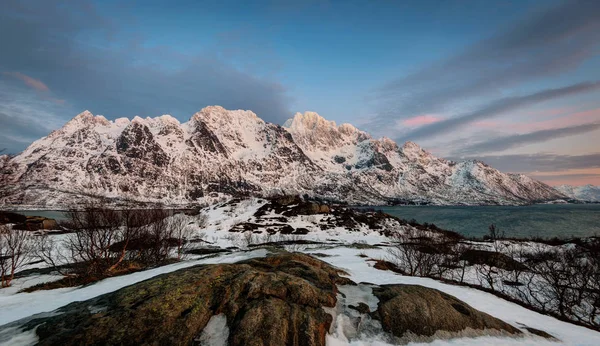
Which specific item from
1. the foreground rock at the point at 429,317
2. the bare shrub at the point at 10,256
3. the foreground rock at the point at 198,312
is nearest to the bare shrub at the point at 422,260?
the foreground rock at the point at 429,317

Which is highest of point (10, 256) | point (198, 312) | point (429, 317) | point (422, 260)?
point (198, 312)

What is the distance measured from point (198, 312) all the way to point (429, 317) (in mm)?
8352

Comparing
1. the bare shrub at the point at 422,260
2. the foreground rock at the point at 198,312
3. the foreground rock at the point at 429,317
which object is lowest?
the bare shrub at the point at 422,260

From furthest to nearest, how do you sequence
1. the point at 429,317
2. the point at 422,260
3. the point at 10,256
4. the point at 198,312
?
1. the point at 422,260
2. the point at 10,256
3. the point at 429,317
4. the point at 198,312

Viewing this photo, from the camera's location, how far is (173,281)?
9531 millimetres

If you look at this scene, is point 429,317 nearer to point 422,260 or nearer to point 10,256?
point 422,260

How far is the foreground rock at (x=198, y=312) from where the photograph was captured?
7176 millimetres

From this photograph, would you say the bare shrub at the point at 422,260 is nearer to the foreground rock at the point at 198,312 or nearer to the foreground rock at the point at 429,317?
the foreground rock at the point at 429,317

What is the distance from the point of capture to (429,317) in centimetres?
957

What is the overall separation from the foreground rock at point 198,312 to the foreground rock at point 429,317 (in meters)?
2.20

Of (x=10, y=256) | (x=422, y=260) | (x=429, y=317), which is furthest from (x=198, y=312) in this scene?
(x=422, y=260)

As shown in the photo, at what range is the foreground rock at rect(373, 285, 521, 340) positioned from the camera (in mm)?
9172

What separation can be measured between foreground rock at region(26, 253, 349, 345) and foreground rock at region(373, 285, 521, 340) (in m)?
2.20

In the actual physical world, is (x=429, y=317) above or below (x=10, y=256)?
above
